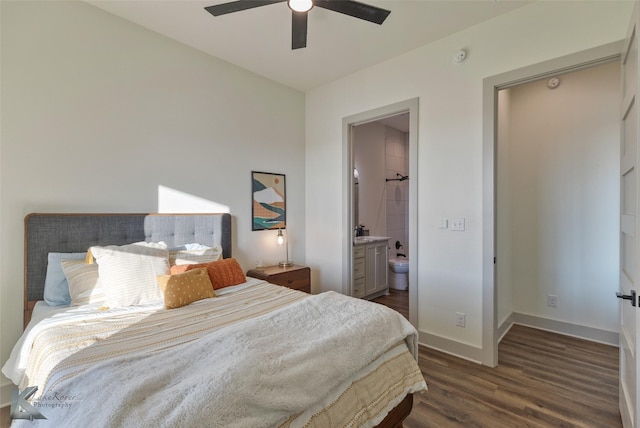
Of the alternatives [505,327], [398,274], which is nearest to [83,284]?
[505,327]

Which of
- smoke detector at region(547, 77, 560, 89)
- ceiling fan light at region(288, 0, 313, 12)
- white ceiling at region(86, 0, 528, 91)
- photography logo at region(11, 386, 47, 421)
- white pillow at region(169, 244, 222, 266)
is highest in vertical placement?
white ceiling at region(86, 0, 528, 91)

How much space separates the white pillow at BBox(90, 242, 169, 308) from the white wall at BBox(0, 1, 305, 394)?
582 mm

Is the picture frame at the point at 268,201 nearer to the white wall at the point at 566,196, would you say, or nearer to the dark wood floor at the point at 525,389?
the dark wood floor at the point at 525,389

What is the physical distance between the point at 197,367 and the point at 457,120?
2795mm

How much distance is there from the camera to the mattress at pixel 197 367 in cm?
96

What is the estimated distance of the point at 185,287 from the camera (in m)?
2.04

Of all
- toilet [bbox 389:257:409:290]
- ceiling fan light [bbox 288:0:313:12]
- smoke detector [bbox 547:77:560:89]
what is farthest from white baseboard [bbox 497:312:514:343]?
ceiling fan light [bbox 288:0:313:12]

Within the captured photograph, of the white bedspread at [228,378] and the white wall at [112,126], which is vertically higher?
the white wall at [112,126]

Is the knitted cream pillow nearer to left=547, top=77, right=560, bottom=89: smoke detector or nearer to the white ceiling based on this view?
the white ceiling

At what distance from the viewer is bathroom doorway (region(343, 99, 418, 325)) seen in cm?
359

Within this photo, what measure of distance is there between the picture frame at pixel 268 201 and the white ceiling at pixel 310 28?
1.29 metres

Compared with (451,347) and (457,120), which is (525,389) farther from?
(457,120)

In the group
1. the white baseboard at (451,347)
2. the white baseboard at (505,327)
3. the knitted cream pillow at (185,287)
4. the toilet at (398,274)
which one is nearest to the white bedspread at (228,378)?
the knitted cream pillow at (185,287)

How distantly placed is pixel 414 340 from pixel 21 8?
11.5 ft
